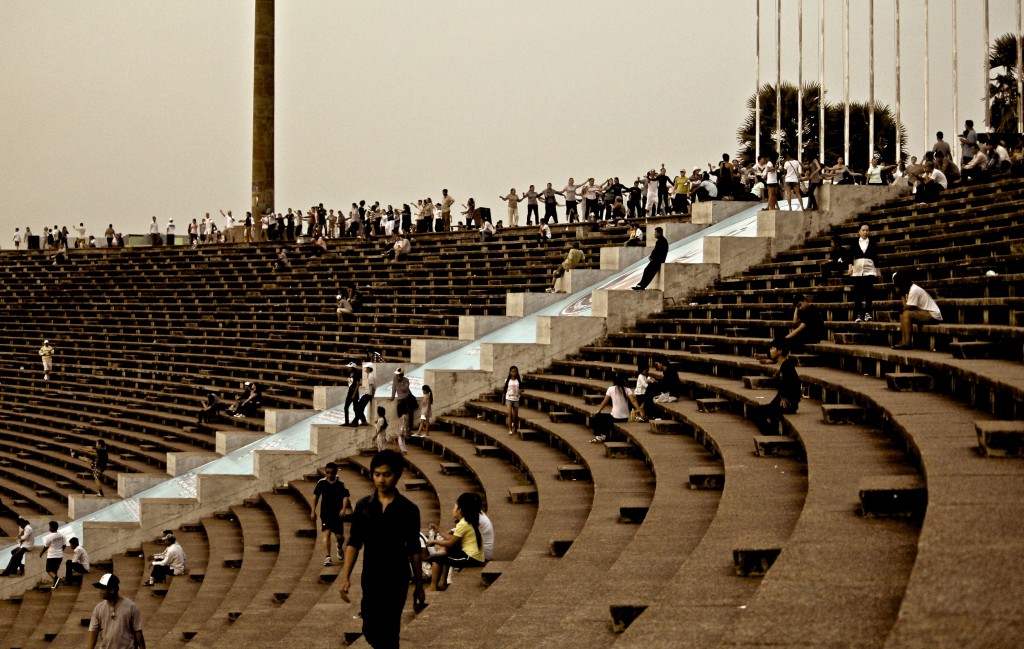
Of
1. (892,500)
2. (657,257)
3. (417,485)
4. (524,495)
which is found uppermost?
(657,257)

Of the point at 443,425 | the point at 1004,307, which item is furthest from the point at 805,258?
the point at 1004,307

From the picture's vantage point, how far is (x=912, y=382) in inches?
437


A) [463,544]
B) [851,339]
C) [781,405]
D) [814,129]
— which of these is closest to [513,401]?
[851,339]

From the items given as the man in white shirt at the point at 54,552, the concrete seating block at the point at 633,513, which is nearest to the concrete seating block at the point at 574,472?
the concrete seating block at the point at 633,513

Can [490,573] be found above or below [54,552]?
above

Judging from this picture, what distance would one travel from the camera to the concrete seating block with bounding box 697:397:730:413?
14.3 meters

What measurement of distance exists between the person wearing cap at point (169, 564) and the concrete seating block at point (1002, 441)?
12.6m

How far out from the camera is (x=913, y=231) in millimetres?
20609

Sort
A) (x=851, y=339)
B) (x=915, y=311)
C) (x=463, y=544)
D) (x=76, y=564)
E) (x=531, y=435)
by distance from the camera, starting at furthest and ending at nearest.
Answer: (x=76, y=564) → (x=531, y=435) → (x=851, y=339) → (x=915, y=311) → (x=463, y=544)

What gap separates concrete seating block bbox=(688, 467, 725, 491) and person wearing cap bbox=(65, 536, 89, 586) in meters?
12.8

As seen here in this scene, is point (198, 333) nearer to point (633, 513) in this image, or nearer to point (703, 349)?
point (703, 349)

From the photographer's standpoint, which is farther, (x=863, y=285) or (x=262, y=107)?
(x=262, y=107)

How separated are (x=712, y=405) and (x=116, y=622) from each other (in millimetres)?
6525

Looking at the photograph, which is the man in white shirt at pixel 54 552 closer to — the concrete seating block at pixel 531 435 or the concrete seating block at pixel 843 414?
the concrete seating block at pixel 531 435
